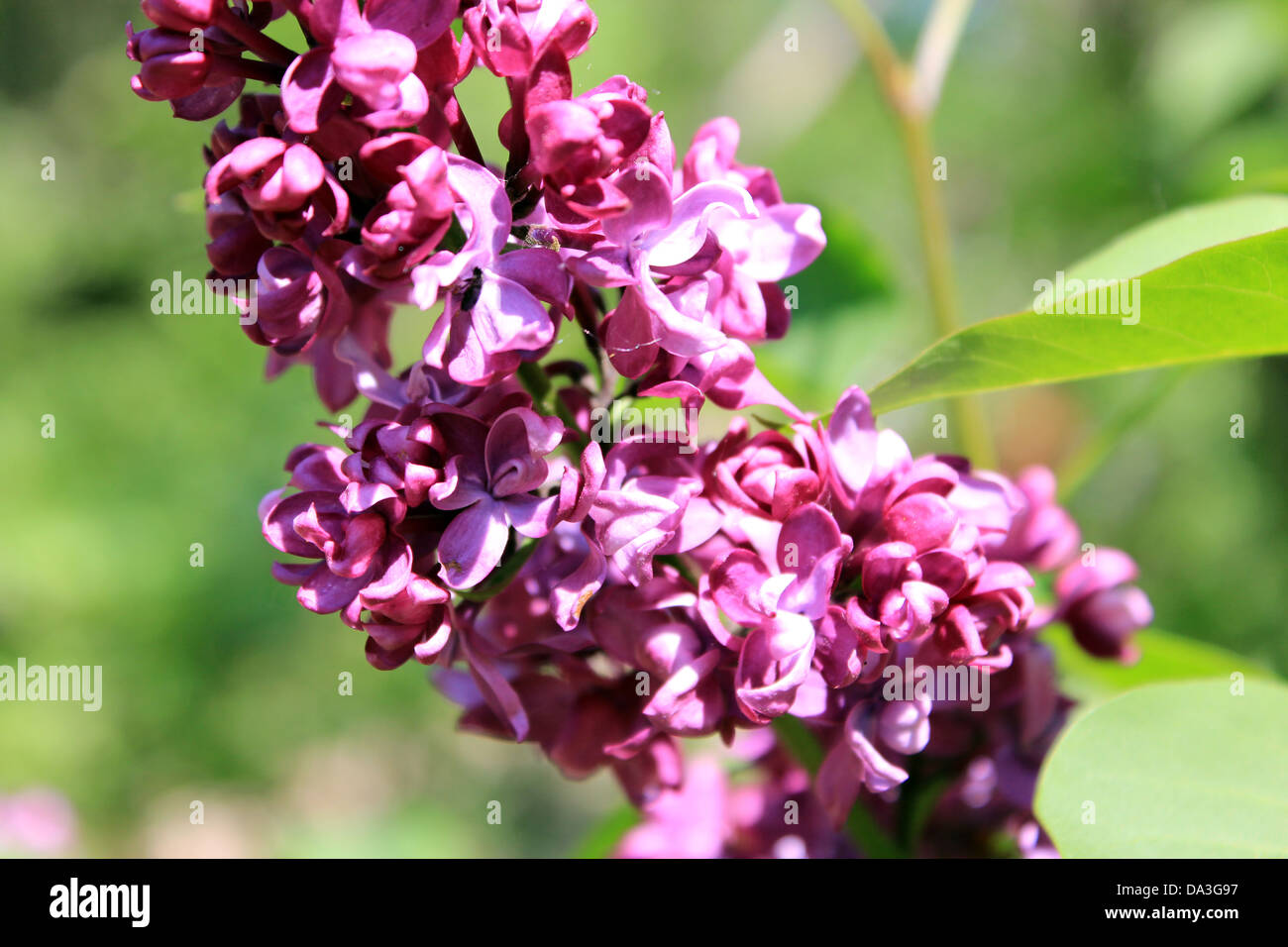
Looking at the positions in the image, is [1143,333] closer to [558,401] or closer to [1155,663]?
[558,401]

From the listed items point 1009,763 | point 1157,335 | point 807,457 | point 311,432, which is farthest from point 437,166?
point 311,432

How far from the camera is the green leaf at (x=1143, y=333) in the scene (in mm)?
786

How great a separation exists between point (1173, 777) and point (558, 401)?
0.61 metres

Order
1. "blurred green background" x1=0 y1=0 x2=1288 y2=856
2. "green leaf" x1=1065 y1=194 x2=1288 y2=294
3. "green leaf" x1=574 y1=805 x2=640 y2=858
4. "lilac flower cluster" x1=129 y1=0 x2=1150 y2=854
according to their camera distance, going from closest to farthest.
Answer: "lilac flower cluster" x1=129 y1=0 x2=1150 y2=854 < "green leaf" x1=1065 y1=194 x2=1288 y2=294 < "green leaf" x1=574 y1=805 x2=640 y2=858 < "blurred green background" x1=0 y1=0 x2=1288 y2=856

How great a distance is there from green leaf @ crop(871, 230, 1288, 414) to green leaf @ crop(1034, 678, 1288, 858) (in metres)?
0.29

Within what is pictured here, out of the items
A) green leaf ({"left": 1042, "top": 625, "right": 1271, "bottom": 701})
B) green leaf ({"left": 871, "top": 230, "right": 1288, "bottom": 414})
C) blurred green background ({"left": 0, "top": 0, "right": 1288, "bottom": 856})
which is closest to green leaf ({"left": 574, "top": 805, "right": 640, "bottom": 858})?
green leaf ({"left": 1042, "top": 625, "right": 1271, "bottom": 701})

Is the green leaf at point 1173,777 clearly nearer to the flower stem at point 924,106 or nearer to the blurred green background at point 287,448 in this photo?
the flower stem at point 924,106

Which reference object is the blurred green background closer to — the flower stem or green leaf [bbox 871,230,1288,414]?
the flower stem

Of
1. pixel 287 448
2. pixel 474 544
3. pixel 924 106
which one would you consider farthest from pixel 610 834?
pixel 287 448

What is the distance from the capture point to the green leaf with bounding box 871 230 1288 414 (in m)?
0.79

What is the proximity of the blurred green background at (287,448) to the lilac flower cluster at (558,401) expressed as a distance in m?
1.63

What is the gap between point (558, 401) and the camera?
0.93 meters

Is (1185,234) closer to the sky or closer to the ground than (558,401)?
closer to the sky
